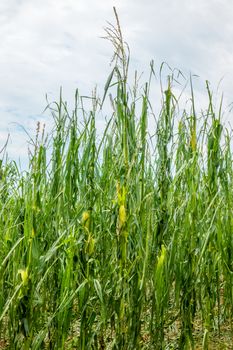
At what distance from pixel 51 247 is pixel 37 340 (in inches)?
14.0

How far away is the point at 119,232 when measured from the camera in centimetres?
209

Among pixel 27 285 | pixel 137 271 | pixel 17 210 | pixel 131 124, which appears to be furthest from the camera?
pixel 17 210

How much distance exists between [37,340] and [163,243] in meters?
0.69

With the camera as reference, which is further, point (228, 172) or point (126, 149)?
point (228, 172)

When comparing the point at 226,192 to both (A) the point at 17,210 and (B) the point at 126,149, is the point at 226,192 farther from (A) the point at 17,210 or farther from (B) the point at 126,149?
(A) the point at 17,210

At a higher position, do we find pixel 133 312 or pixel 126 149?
pixel 126 149

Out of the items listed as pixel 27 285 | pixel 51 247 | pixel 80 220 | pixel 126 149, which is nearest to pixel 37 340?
pixel 27 285

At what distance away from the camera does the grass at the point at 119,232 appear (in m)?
2.08

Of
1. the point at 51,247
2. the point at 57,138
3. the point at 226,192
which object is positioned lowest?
the point at 51,247

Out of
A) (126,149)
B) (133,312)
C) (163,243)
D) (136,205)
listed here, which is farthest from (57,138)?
(133,312)

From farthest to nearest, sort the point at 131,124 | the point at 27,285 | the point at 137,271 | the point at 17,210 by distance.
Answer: the point at 17,210 → the point at 131,124 → the point at 137,271 → the point at 27,285

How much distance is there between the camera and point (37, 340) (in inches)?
79.4

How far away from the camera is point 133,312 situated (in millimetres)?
2160

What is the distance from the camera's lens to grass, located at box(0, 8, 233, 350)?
2.08 meters
